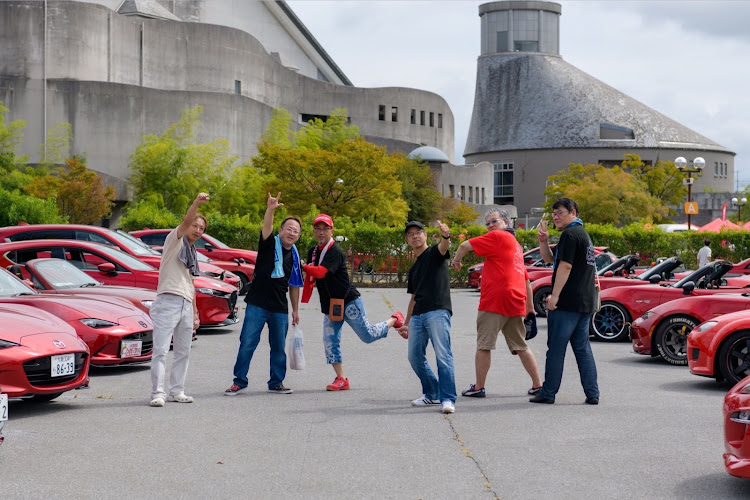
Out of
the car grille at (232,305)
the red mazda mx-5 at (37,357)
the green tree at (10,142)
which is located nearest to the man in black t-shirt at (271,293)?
the red mazda mx-5 at (37,357)

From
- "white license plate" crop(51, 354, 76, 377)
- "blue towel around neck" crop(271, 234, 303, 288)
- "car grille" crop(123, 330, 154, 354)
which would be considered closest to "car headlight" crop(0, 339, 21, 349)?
"white license plate" crop(51, 354, 76, 377)

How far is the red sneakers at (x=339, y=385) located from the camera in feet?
34.5

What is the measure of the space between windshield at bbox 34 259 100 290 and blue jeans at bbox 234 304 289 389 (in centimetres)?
372

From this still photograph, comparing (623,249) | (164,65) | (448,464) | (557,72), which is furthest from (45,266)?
(557,72)

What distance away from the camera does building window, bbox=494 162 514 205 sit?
129 meters

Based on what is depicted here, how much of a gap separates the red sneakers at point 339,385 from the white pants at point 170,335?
1.59m

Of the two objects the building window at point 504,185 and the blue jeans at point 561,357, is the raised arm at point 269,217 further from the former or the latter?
the building window at point 504,185

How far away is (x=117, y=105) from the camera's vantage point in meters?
65.2

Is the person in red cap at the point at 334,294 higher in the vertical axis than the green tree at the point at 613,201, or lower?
lower

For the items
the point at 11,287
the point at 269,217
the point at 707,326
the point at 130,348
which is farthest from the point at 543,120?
the point at 269,217

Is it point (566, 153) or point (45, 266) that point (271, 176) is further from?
point (566, 153)

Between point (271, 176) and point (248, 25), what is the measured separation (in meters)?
36.9

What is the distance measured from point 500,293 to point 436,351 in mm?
917

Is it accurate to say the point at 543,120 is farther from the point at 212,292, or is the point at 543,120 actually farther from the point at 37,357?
the point at 37,357
